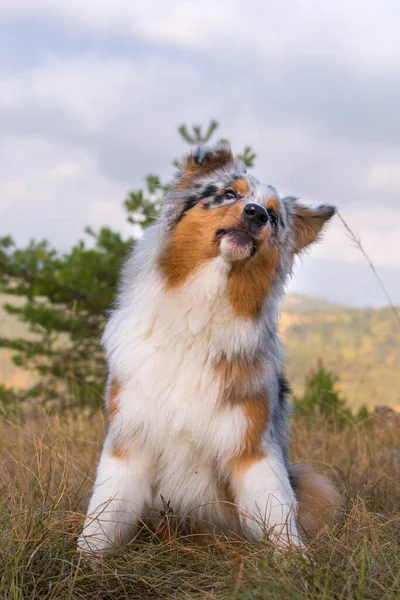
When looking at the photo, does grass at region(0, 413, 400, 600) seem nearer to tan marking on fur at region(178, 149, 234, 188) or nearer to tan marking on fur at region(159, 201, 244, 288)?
tan marking on fur at region(159, 201, 244, 288)

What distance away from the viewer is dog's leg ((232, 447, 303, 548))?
3914mm

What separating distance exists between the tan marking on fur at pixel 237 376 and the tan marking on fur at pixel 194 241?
0.56m

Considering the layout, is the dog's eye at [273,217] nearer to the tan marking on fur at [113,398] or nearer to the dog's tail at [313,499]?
the tan marking on fur at [113,398]

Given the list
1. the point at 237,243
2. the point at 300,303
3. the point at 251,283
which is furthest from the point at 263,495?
the point at 300,303

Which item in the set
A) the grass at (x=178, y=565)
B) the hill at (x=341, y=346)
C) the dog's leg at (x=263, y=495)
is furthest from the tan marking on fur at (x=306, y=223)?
the grass at (x=178, y=565)

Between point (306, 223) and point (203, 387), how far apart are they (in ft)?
4.62

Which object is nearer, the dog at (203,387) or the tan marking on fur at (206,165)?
the dog at (203,387)

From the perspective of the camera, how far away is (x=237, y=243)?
397 cm

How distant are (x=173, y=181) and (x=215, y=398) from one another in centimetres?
155

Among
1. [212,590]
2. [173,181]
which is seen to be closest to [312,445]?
[173,181]

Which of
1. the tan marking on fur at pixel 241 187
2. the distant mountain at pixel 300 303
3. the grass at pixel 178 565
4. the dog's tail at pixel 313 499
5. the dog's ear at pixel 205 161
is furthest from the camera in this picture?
the distant mountain at pixel 300 303

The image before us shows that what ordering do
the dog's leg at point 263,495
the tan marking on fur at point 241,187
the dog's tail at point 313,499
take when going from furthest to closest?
the dog's tail at point 313,499 → the tan marking on fur at point 241,187 → the dog's leg at point 263,495

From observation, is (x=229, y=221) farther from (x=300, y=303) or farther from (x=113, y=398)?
(x=300, y=303)

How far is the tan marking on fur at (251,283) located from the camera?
4055mm
